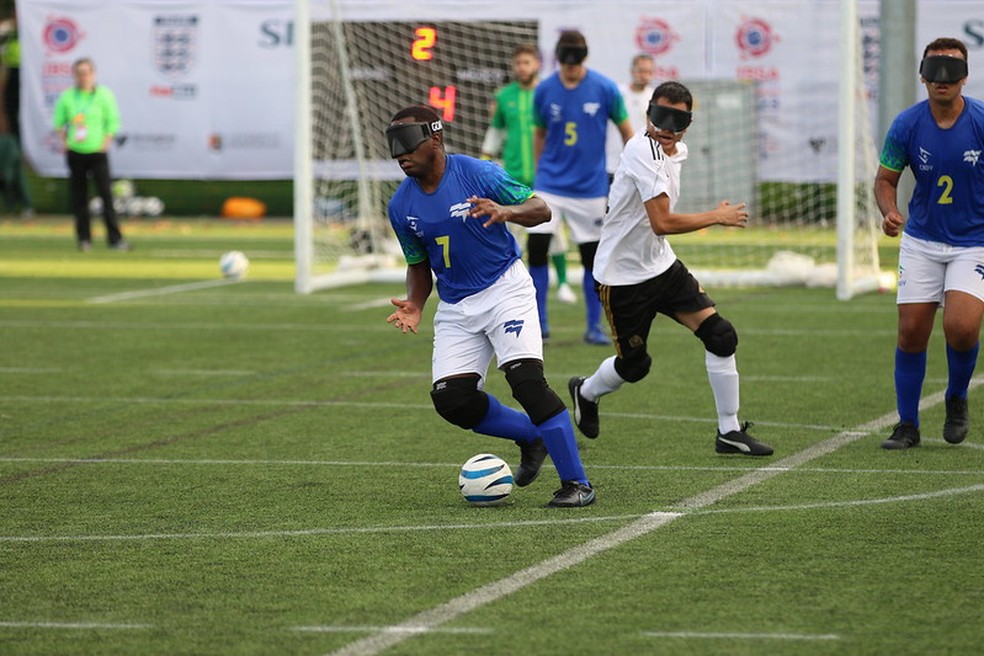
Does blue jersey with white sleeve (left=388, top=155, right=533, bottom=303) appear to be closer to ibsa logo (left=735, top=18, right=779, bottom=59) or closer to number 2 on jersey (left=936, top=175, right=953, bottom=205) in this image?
number 2 on jersey (left=936, top=175, right=953, bottom=205)

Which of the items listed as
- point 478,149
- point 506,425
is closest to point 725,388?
point 506,425

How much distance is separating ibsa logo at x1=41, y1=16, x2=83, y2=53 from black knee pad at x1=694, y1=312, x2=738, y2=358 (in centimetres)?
2287

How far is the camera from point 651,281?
892cm

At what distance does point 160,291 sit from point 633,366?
10436mm

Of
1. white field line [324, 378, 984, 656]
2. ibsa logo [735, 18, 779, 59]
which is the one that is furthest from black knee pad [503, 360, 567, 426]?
ibsa logo [735, 18, 779, 59]

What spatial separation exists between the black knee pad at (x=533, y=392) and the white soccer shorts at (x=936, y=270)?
237 centimetres

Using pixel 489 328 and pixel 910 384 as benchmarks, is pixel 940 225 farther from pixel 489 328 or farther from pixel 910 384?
pixel 489 328

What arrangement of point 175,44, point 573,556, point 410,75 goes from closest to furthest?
point 573,556 < point 410,75 < point 175,44

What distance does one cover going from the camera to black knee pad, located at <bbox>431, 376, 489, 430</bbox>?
7.66 meters

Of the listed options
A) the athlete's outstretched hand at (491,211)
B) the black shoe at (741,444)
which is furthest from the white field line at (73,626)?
the black shoe at (741,444)

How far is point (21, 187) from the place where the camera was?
104ft

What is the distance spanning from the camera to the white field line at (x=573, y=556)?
5.45 meters

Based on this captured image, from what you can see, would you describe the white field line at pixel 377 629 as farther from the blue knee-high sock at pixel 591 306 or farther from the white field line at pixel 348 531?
the blue knee-high sock at pixel 591 306

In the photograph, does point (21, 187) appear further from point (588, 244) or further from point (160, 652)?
point (160, 652)
